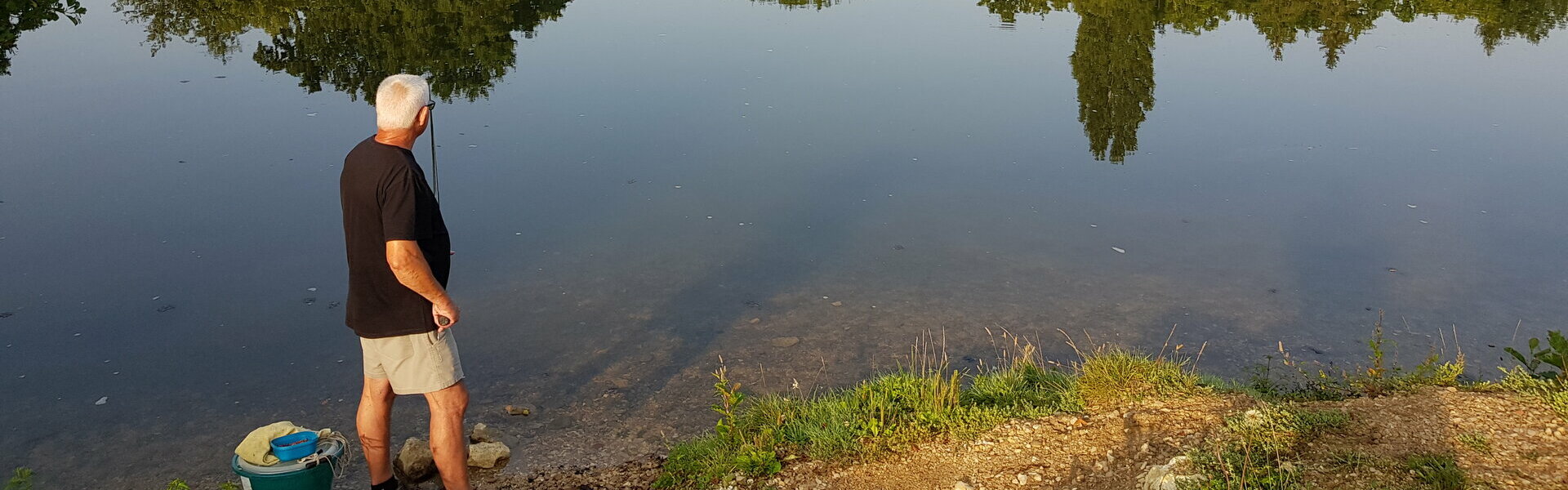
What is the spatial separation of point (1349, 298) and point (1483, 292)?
821 millimetres

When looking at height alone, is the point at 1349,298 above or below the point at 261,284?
below

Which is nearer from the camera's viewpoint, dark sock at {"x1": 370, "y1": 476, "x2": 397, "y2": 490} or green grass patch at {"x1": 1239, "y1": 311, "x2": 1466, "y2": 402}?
dark sock at {"x1": 370, "y1": 476, "x2": 397, "y2": 490}

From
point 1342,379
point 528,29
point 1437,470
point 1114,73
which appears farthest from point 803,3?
point 1437,470

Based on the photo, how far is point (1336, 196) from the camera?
8812 millimetres

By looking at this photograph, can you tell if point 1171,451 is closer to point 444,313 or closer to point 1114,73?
point 444,313

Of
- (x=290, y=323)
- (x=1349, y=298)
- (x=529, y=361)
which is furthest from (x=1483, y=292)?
(x=290, y=323)

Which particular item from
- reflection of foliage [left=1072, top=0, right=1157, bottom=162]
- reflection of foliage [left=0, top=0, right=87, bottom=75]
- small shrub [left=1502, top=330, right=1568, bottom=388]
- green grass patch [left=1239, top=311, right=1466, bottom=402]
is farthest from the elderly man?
reflection of foliage [left=0, top=0, right=87, bottom=75]

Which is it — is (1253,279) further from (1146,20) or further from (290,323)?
(1146,20)

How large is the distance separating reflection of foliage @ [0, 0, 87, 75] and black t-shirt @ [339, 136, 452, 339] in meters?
10.3

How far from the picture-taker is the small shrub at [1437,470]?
3840mm

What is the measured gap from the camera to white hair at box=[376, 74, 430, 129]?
4027mm

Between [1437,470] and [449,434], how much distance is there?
137 inches

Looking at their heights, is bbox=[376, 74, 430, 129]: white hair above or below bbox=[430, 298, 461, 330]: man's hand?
above

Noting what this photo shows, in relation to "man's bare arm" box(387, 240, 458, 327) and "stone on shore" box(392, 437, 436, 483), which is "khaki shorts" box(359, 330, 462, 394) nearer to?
"man's bare arm" box(387, 240, 458, 327)
